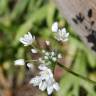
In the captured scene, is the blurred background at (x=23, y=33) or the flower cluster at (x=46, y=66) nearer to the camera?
the flower cluster at (x=46, y=66)

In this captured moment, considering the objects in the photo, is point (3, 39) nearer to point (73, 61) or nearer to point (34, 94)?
point (73, 61)

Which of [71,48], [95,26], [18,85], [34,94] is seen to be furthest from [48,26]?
[34,94]

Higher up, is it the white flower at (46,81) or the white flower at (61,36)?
the white flower at (61,36)

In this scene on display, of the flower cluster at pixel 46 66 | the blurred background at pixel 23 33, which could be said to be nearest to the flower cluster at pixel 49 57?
the flower cluster at pixel 46 66

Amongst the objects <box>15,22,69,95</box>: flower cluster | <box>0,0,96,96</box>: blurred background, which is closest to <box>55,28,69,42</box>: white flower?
<box>15,22,69,95</box>: flower cluster

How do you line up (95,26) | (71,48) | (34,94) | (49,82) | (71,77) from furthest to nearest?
(71,48)
(71,77)
(95,26)
(34,94)
(49,82)

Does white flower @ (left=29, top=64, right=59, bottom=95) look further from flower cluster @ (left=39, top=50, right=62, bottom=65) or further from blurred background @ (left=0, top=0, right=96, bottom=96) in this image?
blurred background @ (left=0, top=0, right=96, bottom=96)

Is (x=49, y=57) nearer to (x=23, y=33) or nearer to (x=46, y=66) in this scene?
(x=46, y=66)

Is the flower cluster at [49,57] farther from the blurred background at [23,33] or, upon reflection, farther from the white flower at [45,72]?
the blurred background at [23,33]
